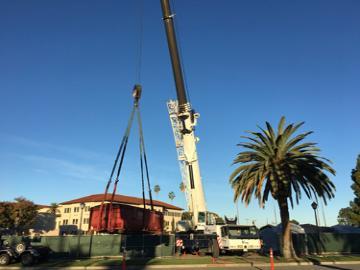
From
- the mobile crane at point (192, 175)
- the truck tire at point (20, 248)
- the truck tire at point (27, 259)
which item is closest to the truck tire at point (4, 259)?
the truck tire at point (20, 248)

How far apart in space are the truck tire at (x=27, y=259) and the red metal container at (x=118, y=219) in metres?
4.45

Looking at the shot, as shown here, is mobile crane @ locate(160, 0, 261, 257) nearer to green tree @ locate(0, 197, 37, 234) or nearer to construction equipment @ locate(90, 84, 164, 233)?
construction equipment @ locate(90, 84, 164, 233)

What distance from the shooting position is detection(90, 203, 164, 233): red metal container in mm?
21422

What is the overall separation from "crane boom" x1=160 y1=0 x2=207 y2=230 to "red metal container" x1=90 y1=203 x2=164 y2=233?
5199 millimetres

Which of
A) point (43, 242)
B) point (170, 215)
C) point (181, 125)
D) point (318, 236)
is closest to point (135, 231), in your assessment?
point (43, 242)

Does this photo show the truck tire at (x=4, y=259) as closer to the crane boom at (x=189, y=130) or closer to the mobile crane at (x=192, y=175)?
the mobile crane at (x=192, y=175)

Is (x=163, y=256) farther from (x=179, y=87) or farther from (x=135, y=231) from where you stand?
(x=179, y=87)

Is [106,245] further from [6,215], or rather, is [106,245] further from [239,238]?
[6,215]

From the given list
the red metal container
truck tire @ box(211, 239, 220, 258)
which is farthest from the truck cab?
the red metal container

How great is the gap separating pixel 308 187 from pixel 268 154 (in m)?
3.86

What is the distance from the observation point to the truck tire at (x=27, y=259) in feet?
71.1

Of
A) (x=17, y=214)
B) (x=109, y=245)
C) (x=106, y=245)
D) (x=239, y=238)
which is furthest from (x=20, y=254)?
(x=17, y=214)

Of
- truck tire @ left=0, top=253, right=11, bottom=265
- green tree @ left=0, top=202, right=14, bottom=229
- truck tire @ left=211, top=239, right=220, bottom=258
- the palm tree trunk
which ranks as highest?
green tree @ left=0, top=202, right=14, bottom=229

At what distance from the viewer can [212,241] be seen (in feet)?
83.3
